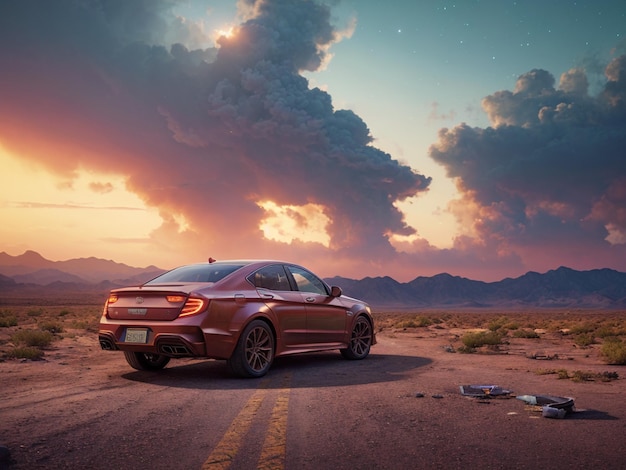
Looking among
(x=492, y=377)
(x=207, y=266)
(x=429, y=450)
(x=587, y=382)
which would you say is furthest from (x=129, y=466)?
(x=587, y=382)

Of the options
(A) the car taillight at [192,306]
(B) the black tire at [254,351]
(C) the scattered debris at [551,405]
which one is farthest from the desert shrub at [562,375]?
(A) the car taillight at [192,306]

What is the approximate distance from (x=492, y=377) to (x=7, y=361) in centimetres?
889

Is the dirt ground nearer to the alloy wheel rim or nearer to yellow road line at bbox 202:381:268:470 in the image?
yellow road line at bbox 202:381:268:470

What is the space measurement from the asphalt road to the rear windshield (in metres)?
1.41

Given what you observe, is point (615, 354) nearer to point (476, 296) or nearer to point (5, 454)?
point (5, 454)

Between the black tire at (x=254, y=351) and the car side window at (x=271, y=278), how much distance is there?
0.64m

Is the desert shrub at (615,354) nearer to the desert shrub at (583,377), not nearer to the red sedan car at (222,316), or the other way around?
the desert shrub at (583,377)

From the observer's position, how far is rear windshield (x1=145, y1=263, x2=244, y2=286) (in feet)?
27.2

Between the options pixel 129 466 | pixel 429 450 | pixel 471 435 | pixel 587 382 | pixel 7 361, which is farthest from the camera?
pixel 7 361

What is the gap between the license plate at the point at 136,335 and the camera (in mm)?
7594

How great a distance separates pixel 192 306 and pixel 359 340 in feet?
14.6

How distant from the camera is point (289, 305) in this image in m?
8.91

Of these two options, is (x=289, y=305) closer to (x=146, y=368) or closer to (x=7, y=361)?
(x=146, y=368)

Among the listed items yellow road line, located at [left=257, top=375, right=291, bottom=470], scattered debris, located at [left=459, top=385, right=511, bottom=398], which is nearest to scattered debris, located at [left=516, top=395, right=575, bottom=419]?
scattered debris, located at [left=459, top=385, right=511, bottom=398]
